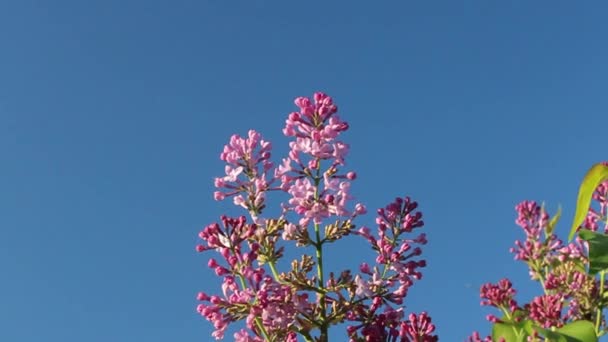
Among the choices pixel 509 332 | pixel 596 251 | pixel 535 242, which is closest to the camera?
pixel 596 251

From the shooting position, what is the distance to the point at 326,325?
2189 mm

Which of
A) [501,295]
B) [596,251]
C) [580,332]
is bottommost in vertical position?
[580,332]

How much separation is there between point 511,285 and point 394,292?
169cm

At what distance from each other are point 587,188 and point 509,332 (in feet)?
1.13

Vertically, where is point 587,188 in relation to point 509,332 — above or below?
above

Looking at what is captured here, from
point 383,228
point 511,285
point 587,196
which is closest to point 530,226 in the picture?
point 511,285

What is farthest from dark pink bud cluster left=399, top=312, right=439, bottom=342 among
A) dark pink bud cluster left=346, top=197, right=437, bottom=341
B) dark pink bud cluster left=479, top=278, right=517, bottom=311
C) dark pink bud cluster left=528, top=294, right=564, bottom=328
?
dark pink bud cluster left=479, top=278, right=517, bottom=311

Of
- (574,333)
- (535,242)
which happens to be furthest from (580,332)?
(535,242)

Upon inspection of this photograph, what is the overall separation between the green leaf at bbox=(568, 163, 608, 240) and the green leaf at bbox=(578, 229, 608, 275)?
0.11 ft

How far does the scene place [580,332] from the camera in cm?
134

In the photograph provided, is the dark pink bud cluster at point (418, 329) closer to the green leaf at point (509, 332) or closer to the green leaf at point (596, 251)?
the green leaf at point (509, 332)

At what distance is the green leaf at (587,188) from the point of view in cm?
134

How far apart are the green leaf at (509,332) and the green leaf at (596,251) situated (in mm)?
176

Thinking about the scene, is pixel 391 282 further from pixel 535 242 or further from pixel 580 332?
pixel 535 242
